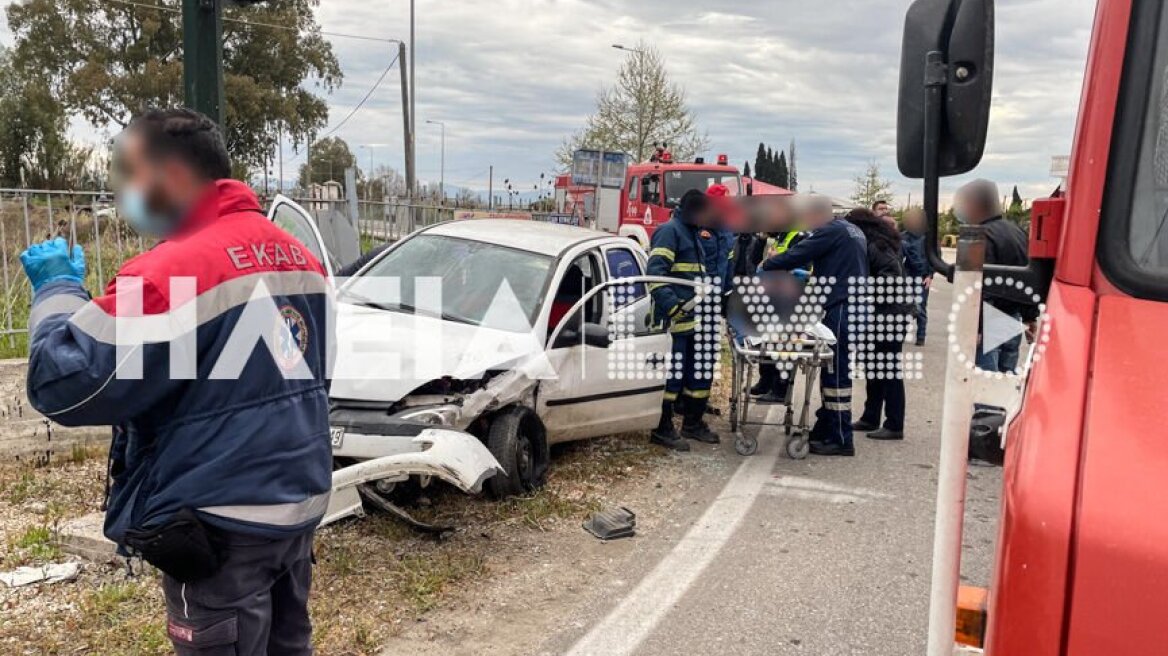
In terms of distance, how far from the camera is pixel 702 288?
6.80 meters

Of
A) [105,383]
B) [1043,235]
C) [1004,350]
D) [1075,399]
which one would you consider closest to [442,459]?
[105,383]

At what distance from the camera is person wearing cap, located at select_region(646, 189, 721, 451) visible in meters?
6.88

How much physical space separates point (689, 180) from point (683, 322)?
14350 millimetres

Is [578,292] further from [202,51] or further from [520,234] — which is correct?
[202,51]

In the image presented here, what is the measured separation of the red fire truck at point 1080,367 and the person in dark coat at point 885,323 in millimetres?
5386

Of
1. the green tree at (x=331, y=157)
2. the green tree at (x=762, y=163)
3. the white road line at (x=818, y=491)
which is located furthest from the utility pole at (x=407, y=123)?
the green tree at (x=762, y=163)

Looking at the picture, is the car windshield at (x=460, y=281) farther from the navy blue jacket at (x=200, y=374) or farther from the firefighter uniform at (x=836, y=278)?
the navy blue jacket at (x=200, y=374)

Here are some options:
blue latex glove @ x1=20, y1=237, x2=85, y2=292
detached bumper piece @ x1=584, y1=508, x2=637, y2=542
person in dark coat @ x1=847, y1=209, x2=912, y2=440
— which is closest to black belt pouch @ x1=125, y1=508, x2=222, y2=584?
blue latex glove @ x1=20, y1=237, x2=85, y2=292

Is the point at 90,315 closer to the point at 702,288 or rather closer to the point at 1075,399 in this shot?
the point at 1075,399

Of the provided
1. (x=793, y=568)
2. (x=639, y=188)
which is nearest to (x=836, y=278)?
(x=793, y=568)

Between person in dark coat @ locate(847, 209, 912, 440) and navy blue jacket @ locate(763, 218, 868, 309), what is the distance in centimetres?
58

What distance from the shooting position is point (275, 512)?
231cm

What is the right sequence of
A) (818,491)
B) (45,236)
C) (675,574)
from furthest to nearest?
1. (45,236)
2. (818,491)
3. (675,574)

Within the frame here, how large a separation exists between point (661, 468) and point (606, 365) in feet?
2.95
